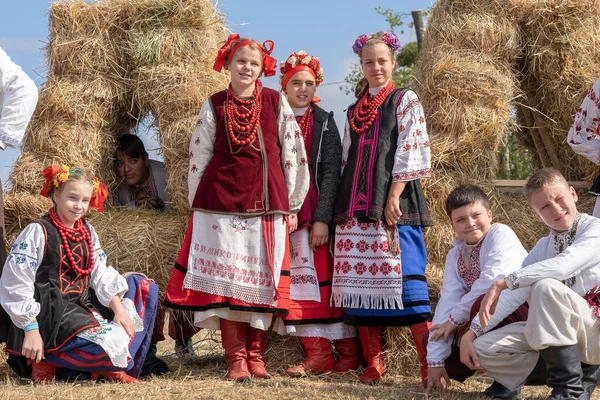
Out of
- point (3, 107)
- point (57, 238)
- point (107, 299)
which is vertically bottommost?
point (107, 299)

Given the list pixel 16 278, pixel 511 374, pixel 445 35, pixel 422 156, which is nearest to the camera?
pixel 511 374

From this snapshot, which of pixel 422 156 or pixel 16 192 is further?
pixel 16 192

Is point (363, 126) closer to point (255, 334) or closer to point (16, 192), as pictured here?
point (255, 334)

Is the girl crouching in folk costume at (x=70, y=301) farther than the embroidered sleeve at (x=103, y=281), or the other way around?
the embroidered sleeve at (x=103, y=281)

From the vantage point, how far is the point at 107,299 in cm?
429

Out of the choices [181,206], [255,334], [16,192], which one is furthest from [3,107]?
[255,334]

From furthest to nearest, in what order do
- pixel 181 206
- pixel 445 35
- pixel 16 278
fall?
1. pixel 445 35
2. pixel 181 206
3. pixel 16 278

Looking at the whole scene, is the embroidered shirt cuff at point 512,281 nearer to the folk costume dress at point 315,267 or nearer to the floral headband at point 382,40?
the folk costume dress at point 315,267

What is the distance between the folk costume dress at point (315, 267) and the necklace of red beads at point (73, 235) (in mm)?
1086

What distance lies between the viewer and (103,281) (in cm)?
432

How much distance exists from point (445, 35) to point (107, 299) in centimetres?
280

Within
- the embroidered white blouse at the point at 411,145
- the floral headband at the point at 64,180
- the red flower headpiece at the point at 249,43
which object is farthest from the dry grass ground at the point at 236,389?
the red flower headpiece at the point at 249,43

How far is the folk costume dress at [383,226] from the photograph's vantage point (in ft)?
14.0

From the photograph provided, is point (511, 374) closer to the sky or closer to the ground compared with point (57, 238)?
closer to the ground
